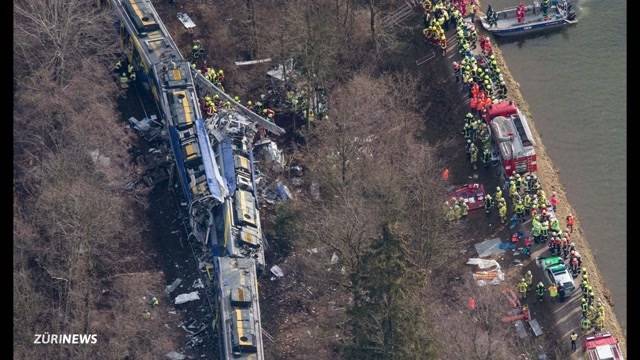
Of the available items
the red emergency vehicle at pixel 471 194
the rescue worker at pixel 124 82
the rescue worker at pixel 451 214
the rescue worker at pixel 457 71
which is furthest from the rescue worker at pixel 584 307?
the rescue worker at pixel 124 82

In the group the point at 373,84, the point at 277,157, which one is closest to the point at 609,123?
the point at 373,84

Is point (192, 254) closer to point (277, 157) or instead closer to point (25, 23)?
point (277, 157)

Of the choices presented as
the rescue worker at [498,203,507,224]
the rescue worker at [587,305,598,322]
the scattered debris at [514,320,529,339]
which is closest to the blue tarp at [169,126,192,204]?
the rescue worker at [498,203,507,224]

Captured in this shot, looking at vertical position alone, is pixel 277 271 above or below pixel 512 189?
below

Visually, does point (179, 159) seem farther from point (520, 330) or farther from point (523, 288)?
point (520, 330)

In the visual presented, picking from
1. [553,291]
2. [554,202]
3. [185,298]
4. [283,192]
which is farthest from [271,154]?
[553,291]

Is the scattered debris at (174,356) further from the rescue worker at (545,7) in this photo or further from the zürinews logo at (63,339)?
the rescue worker at (545,7)
